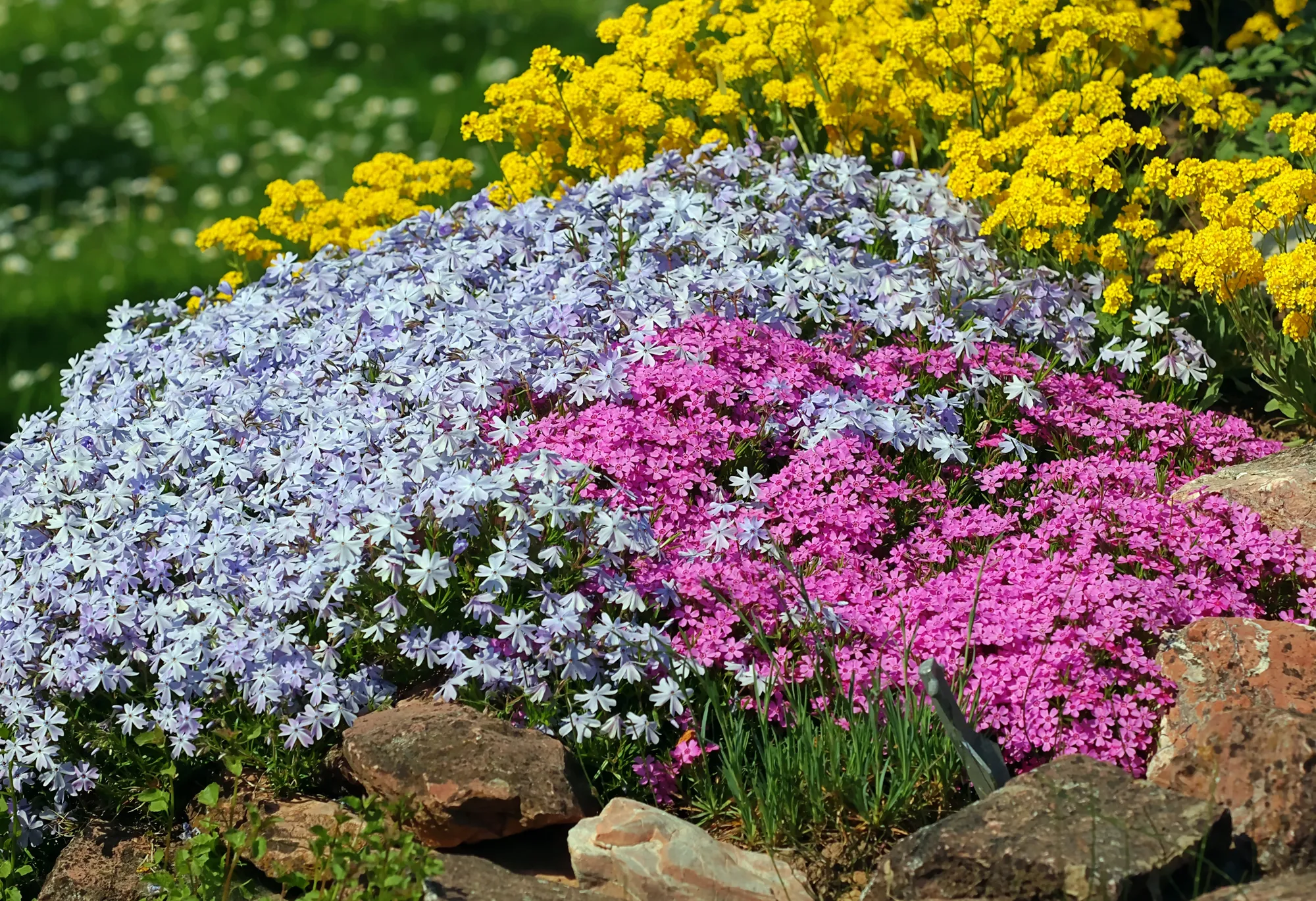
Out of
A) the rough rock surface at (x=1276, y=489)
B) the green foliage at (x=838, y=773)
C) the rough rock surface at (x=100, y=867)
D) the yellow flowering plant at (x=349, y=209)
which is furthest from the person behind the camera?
the yellow flowering plant at (x=349, y=209)

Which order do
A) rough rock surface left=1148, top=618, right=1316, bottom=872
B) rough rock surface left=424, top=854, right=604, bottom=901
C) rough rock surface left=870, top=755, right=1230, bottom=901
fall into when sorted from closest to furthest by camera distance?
rough rock surface left=870, top=755, right=1230, bottom=901 → rough rock surface left=1148, top=618, right=1316, bottom=872 → rough rock surface left=424, top=854, right=604, bottom=901

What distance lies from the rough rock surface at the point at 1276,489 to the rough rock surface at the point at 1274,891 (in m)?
1.29

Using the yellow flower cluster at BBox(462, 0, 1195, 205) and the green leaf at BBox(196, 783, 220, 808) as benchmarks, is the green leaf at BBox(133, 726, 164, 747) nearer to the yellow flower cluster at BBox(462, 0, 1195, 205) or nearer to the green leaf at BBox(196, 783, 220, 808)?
the green leaf at BBox(196, 783, 220, 808)

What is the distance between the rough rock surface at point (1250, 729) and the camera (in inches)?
115

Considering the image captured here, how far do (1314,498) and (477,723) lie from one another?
230cm

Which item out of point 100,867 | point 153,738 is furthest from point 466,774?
point 100,867

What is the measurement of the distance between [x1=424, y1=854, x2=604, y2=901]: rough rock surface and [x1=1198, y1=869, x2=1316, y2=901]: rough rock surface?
128 cm

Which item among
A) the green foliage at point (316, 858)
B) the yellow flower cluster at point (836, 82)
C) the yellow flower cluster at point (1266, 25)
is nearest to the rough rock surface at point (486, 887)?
the green foliage at point (316, 858)

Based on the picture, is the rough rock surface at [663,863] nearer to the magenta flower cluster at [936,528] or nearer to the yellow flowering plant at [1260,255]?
the magenta flower cluster at [936,528]

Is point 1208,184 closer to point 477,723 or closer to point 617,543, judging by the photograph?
point 617,543

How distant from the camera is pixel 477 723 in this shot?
11.0 feet

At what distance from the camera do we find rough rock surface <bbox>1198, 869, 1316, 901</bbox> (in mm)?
2596

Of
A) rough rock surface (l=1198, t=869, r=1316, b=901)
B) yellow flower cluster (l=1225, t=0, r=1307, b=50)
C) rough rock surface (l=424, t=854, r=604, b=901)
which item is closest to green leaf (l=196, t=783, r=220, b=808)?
rough rock surface (l=424, t=854, r=604, b=901)

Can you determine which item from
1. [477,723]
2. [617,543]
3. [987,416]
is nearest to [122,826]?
[477,723]
